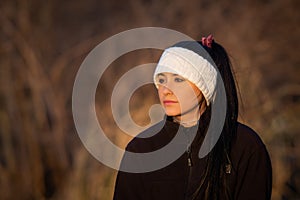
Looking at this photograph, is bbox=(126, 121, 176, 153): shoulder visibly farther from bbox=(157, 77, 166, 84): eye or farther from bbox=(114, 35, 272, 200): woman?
bbox=(157, 77, 166, 84): eye

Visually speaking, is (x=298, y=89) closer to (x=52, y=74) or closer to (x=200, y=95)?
(x=52, y=74)

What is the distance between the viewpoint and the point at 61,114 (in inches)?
207

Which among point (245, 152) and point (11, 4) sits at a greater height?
point (11, 4)

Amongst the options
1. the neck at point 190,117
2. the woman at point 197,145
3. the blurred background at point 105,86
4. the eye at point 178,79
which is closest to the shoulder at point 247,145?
the woman at point 197,145

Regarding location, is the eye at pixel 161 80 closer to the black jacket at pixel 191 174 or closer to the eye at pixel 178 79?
the eye at pixel 178 79

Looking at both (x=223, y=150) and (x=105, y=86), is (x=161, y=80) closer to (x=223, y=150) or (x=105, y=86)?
(x=223, y=150)

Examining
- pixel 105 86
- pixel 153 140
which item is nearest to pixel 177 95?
pixel 153 140

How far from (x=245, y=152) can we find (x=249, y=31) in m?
4.36

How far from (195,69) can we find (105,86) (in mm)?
4181

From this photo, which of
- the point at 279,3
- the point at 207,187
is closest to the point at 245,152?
the point at 207,187

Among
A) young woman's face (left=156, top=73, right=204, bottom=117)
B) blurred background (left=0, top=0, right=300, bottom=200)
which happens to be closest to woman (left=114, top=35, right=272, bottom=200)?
young woman's face (left=156, top=73, right=204, bottom=117)

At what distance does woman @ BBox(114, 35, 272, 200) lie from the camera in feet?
7.54

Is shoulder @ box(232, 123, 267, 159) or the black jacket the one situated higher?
shoulder @ box(232, 123, 267, 159)

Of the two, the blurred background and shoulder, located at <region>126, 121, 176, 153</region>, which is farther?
the blurred background
